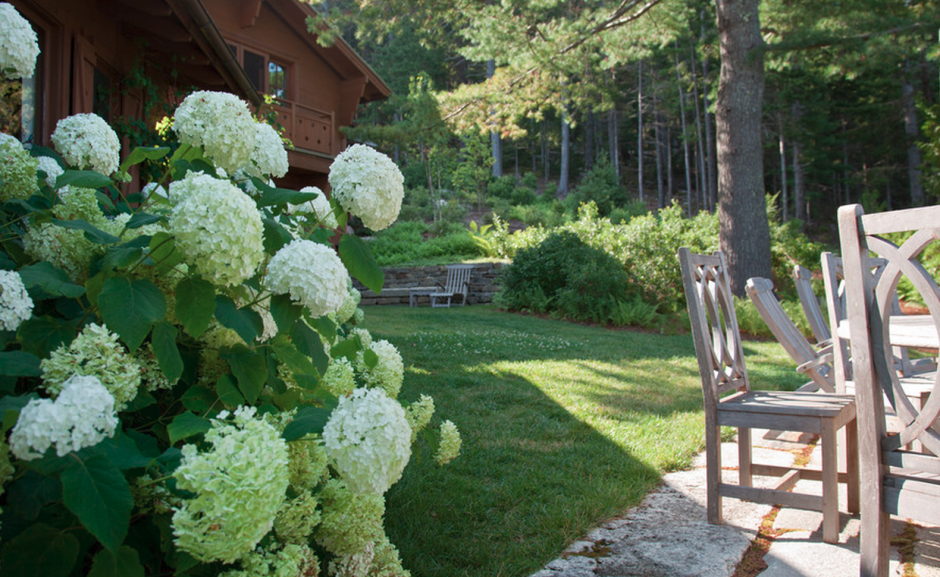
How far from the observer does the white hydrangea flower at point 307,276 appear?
43.7 inches

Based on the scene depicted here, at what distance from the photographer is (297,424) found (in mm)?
1117

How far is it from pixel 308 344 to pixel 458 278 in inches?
480

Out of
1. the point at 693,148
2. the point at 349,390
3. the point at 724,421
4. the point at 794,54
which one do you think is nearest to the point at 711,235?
the point at 794,54

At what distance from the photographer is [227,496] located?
2.81 feet

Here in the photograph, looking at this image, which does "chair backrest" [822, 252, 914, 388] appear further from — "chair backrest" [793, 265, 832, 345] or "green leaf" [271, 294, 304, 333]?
"green leaf" [271, 294, 304, 333]

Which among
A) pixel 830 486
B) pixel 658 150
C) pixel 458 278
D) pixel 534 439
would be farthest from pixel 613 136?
pixel 830 486

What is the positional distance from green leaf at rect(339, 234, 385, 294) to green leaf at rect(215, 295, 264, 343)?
0.21 meters

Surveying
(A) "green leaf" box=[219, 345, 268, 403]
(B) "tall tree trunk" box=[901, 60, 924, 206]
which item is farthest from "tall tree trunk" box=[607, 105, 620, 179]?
(A) "green leaf" box=[219, 345, 268, 403]

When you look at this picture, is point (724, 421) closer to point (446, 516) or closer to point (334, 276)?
point (446, 516)

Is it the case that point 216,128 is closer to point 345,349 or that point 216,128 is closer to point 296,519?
point 345,349

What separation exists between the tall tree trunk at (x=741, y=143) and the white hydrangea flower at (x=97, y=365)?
9789mm

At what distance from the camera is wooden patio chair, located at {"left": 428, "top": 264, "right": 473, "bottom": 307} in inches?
506

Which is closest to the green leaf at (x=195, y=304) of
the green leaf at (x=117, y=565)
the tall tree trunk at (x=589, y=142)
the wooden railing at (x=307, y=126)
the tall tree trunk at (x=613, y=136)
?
the green leaf at (x=117, y=565)

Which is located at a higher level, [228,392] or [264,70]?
[264,70]
